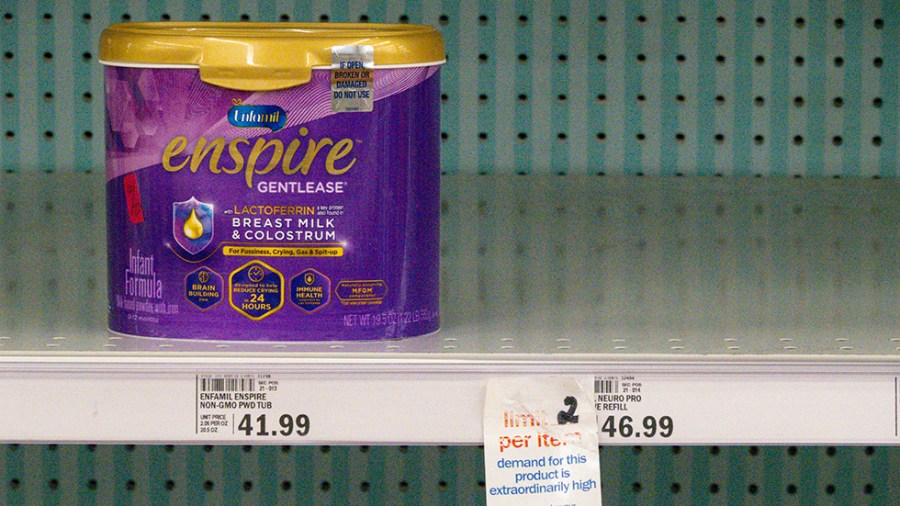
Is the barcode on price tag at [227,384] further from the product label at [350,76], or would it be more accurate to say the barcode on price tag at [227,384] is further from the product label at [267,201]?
the product label at [350,76]

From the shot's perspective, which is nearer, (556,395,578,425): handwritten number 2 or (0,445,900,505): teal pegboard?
(556,395,578,425): handwritten number 2

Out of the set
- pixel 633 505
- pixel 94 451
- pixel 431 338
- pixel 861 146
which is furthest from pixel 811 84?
pixel 94 451

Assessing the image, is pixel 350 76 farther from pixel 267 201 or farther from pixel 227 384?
pixel 227 384

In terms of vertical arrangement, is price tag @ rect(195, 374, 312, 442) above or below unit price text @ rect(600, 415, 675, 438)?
above

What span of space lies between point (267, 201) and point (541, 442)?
0.25 metres

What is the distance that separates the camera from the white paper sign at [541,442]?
809 millimetres

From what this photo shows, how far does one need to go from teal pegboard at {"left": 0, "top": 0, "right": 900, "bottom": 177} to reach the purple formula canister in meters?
0.50

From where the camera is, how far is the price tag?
0.80m

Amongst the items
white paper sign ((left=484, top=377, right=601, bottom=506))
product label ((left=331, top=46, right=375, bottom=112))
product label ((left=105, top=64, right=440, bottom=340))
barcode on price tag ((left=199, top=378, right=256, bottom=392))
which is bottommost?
white paper sign ((left=484, top=377, right=601, bottom=506))

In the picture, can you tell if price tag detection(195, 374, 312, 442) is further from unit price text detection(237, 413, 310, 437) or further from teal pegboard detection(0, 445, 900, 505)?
teal pegboard detection(0, 445, 900, 505)

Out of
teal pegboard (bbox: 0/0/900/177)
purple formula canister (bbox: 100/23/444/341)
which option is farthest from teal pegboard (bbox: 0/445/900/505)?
purple formula canister (bbox: 100/23/444/341)

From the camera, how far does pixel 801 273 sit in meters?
1.07

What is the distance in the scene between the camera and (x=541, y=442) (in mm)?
827

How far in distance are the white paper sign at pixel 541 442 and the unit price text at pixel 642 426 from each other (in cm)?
2
